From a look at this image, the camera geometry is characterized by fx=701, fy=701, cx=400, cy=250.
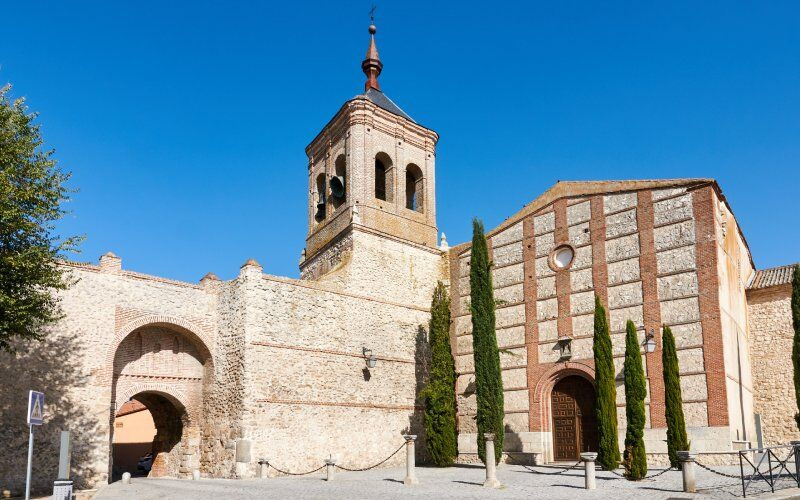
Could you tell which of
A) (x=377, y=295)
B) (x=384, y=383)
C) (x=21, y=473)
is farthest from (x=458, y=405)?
(x=21, y=473)

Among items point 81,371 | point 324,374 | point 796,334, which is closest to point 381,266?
point 324,374

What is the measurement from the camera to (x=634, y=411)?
55.9ft

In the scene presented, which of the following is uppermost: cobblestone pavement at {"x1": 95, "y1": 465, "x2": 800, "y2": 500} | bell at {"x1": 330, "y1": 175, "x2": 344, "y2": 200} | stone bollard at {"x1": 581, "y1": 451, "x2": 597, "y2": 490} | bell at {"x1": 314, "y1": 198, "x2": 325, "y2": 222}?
bell at {"x1": 330, "y1": 175, "x2": 344, "y2": 200}

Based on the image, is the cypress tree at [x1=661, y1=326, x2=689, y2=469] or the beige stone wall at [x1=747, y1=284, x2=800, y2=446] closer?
the cypress tree at [x1=661, y1=326, x2=689, y2=469]

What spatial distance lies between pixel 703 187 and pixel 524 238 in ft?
19.9

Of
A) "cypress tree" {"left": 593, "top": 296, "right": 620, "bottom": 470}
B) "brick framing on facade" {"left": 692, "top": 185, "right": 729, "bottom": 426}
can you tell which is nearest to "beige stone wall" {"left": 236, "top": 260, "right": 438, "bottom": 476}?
"cypress tree" {"left": 593, "top": 296, "right": 620, "bottom": 470}

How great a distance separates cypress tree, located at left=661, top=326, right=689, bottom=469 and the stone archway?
13.0 meters

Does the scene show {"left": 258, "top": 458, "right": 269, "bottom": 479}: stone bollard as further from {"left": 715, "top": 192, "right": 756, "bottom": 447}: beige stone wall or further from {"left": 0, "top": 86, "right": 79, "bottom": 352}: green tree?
{"left": 715, "top": 192, "right": 756, "bottom": 447}: beige stone wall

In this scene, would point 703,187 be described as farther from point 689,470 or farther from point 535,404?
point 689,470

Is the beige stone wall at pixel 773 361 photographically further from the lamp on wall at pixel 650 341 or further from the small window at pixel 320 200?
the small window at pixel 320 200

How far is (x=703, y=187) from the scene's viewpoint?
2038 cm

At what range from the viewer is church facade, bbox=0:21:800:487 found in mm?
18922

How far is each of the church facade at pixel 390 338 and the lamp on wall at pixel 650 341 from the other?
0.13 metres

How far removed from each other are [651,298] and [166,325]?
46.8 feet
